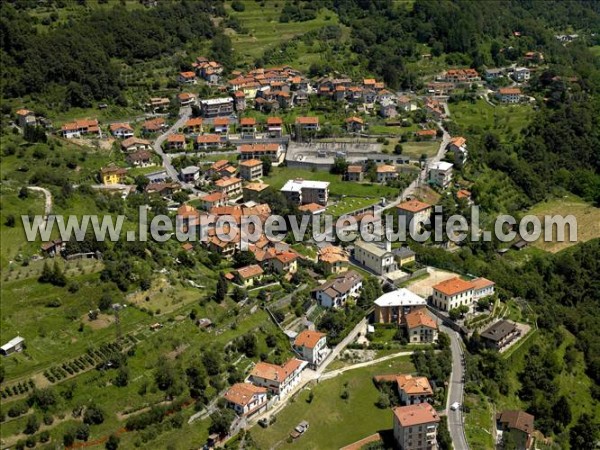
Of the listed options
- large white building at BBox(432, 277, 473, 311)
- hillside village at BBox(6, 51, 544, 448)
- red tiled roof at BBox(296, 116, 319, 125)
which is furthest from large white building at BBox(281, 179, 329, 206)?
large white building at BBox(432, 277, 473, 311)

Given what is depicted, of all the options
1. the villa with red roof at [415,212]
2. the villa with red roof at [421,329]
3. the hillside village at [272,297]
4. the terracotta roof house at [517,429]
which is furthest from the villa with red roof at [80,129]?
the terracotta roof house at [517,429]

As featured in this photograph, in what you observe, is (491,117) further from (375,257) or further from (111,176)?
(111,176)

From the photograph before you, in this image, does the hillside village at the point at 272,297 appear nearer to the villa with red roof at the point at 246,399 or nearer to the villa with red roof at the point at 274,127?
the villa with red roof at the point at 246,399

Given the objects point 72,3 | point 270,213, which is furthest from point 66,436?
point 72,3

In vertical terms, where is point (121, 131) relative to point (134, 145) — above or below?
above

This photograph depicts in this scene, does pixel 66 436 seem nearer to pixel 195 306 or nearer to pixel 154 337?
pixel 154 337

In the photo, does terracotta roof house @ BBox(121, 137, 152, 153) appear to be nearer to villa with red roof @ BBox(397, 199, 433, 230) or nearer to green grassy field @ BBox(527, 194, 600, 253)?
villa with red roof @ BBox(397, 199, 433, 230)

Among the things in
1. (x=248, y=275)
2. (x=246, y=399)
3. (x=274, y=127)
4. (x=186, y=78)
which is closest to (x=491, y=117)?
(x=274, y=127)

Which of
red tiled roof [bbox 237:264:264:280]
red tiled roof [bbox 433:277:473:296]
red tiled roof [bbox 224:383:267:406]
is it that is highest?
red tiled roof [bbox 237:264:264:280]
